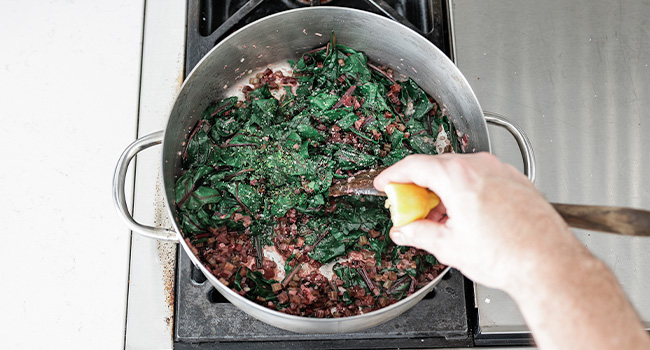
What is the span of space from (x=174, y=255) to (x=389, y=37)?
831 mm

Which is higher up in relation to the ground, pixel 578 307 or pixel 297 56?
pixel 297 56

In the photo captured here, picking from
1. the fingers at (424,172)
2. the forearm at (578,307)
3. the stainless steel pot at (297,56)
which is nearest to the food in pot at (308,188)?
the stainless steel pot at (297,56)

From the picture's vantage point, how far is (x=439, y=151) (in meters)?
1.36

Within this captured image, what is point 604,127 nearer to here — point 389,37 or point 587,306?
point 389,37

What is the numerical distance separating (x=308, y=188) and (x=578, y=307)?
2.37 feet

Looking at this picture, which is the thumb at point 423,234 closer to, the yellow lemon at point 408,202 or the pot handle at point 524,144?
the yellow lemon at point 408,202

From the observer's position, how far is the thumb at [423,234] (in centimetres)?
83

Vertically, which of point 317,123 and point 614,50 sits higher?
point 614,50

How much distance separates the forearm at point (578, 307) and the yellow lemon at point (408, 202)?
22 centimetres

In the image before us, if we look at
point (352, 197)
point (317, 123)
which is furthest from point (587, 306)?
point (317, 123)

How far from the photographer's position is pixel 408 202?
875 millimetres

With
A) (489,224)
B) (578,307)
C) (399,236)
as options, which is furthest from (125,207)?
(578,307)

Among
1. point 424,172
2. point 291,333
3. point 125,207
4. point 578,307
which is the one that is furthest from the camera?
point 291,333

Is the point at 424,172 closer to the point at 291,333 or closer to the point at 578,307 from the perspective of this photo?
the point at 578,307
